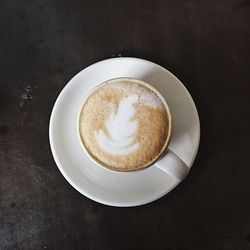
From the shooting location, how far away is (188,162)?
83 centimetres

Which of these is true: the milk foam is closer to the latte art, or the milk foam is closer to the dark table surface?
the latte art

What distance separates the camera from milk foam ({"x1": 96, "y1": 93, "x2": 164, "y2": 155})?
0.77 m

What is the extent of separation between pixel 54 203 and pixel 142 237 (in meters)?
0.21

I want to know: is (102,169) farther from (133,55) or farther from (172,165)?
(133,55)

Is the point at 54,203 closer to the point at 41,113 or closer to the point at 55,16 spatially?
the point at 41,113

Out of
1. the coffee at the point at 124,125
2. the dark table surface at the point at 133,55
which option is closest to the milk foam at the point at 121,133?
the coffee at the point at 124,125

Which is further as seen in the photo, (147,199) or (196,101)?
(196,101)

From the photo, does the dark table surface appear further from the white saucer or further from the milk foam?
the milk foam

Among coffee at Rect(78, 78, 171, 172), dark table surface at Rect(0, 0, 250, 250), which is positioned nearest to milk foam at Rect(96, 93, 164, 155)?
coffee at Rect(78, 78, 171, 172)

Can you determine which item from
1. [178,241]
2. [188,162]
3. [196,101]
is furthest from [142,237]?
[196,101]

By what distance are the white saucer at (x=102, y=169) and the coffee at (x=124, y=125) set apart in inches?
2.8

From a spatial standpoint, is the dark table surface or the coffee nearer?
the coffee

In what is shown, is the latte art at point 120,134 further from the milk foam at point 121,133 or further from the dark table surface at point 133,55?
the dark table surface at point 133,55

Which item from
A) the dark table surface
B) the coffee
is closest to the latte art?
the coffee
